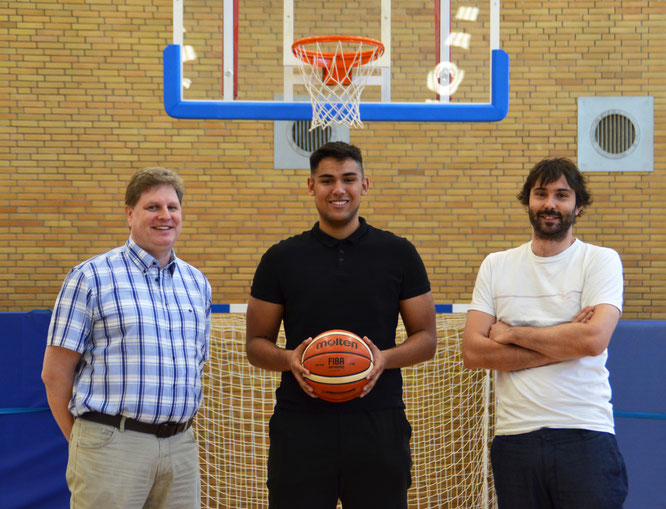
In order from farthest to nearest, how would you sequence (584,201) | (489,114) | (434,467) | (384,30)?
(434,467)
(384,30)
(489,114)
(584,201)

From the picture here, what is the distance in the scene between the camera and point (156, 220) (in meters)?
2.61

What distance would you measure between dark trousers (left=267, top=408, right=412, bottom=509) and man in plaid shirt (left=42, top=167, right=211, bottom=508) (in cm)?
42

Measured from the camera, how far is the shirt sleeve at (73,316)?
2.43m

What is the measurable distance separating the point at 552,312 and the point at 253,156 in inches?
234

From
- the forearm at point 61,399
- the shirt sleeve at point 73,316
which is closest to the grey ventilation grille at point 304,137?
the shirt sleeve at point 73,316

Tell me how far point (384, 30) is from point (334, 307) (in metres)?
3.14

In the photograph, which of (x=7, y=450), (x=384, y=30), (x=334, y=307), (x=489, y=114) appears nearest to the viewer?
(x=334, y=307)

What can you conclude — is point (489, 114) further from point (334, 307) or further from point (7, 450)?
point (7, 450)

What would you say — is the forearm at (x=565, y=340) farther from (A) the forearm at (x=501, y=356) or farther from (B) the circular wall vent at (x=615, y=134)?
(B) the circular wall vent at (x=615, y=134)

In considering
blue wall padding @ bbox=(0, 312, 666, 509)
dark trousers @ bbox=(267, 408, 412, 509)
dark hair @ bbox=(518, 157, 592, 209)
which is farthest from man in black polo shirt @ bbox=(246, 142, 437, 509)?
blue wall padding @ bbox=(0, 312, 666, 509)

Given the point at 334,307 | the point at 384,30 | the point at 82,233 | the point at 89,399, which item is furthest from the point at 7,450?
the point at 384,30

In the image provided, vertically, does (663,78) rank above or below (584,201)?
above

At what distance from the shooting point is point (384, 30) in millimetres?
5020

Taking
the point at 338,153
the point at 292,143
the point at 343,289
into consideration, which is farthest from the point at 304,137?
the point at 343,289
